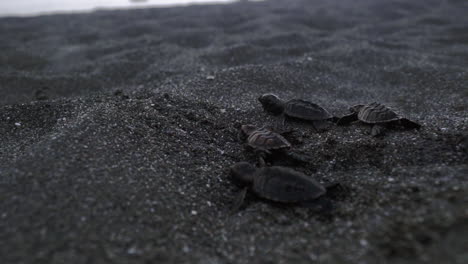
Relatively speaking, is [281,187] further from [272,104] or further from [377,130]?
[272,104]

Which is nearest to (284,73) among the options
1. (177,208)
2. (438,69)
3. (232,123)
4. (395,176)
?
(232,123)

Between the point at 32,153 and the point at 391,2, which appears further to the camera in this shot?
the point at 391,2

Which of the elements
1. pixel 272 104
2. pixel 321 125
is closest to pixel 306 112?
pixel 321 125

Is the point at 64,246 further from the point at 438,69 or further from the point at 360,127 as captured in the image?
the point at 438,69

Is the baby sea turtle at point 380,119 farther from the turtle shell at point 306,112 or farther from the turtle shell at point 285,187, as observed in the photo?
the turtle shell at point 285,187

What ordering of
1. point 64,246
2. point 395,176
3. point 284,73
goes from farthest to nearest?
point 284,73, point 395,176, point 64,246

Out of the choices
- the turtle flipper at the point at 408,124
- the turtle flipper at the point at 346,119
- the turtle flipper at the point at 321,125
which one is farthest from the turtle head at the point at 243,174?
the turtle flipper at the point at 408,124
